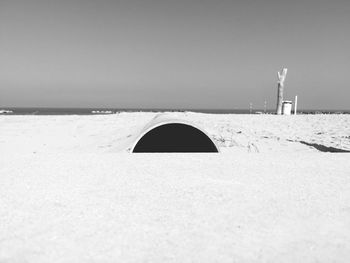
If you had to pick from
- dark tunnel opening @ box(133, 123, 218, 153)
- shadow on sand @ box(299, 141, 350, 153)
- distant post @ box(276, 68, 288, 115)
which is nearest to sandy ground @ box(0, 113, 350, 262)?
dark tunnel opening @ box(133, 123, 218, 153)

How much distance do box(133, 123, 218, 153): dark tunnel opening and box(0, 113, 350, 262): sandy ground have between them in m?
1.50

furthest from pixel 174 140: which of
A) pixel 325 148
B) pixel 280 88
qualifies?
pixel 280 88

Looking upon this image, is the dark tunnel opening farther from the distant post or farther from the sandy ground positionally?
the distant post

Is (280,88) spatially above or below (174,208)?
above

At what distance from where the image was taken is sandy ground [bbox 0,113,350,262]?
79.2 inches

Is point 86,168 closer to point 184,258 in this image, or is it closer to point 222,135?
point 184,258

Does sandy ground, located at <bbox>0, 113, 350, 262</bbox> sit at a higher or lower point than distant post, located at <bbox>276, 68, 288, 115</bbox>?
lower

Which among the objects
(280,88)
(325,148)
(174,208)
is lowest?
(174,208)

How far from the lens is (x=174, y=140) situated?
7.26 metres

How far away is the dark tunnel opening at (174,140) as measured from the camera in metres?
6.96

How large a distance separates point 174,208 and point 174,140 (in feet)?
14.8

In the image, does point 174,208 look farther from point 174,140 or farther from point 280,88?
point 280,88

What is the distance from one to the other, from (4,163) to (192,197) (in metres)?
3.25

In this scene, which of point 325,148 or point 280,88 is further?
point 280,88
